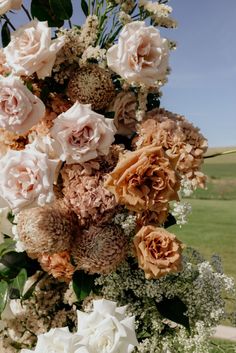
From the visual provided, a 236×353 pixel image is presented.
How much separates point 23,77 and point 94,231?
1.51 feet

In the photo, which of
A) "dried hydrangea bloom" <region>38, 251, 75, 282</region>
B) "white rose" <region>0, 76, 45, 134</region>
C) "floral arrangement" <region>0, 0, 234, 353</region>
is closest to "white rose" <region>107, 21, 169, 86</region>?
"floral arrangement" <region>0, 0, 234, 353</region>

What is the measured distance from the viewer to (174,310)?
69.4 inches

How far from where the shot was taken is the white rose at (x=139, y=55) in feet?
5.19

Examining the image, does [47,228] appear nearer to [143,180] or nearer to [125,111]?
[143,180]

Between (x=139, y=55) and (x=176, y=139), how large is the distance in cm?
25

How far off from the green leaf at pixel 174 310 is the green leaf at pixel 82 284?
23 centimetres

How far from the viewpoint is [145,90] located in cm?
166

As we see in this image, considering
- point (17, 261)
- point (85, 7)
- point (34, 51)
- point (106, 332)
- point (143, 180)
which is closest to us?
point (106, 332)

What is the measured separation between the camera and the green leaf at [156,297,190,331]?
5.75 ft

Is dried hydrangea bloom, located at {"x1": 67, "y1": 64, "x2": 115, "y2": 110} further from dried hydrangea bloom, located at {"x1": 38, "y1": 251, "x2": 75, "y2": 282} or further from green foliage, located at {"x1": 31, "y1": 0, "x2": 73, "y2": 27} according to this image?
dried hydrangea bloom, located at {"x1": 38, "y1": 251, "x2": 75, "y2": 282}

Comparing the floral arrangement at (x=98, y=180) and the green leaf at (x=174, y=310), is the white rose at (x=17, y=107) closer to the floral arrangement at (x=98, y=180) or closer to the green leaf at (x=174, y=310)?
the floral arrangement at (x=98, y=180)

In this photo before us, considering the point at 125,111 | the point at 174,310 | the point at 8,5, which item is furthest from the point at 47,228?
the point at 8,5

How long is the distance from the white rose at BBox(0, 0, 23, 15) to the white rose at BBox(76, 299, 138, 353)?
83 cm

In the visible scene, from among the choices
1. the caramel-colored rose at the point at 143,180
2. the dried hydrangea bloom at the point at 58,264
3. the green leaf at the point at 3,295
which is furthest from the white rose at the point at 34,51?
the green leaf at the point at 3,295
